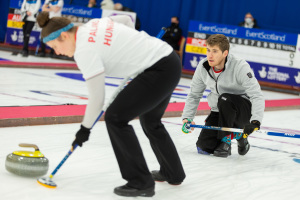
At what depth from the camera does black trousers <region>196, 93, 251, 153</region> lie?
3.76 meters

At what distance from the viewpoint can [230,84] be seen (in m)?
3.77

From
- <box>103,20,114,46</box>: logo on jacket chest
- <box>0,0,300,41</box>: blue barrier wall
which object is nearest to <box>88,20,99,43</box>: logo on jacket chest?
<box>103,20,114,46</box>: logo on jacket chest

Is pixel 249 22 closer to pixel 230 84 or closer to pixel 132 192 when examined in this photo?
pixel 230 84

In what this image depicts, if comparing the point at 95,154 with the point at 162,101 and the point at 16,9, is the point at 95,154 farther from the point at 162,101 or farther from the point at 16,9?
the point at 16,9

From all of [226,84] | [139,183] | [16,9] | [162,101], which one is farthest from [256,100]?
[16,9]

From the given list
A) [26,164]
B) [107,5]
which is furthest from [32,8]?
[26,164]

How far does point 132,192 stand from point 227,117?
1428 mm

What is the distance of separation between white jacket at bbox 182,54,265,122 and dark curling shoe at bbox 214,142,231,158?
320mm

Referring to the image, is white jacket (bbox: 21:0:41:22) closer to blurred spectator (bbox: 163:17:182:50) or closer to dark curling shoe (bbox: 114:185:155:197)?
blurred spectator (bbox: 163:17:182:50)

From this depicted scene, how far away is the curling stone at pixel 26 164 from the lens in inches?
104

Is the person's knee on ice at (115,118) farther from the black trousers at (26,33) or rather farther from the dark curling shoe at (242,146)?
the black trousers at (26,33)

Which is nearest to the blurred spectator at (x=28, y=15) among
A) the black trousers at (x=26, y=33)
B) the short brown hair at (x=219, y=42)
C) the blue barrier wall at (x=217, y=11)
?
the black trousers at (x=26, y=33)

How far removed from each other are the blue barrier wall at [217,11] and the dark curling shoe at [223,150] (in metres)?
8.07

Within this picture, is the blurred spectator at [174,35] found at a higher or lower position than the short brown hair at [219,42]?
lower
